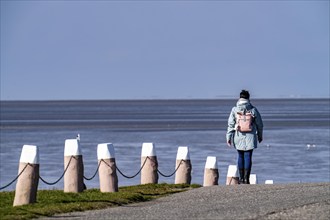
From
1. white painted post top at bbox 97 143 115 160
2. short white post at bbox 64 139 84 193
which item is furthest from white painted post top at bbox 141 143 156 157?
short white post at bbox 64 139 84 193

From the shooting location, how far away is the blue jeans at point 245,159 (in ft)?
71.9

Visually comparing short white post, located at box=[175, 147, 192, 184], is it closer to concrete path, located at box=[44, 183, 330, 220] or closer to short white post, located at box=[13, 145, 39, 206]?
concrete path, located at box=[44, 183, 330, 220]

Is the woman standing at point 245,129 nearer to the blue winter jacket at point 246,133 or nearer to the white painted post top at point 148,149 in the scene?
the blue winter jacket at point 246,133

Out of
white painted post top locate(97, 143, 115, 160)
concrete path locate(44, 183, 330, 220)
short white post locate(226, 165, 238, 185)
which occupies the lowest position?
concrete path locate(44, 183, 330, 220)

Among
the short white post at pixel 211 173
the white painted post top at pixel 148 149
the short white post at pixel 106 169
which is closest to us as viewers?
the short white post at pixel 106 169

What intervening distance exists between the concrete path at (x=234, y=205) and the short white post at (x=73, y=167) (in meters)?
1.50

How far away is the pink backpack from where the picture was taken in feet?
71.5

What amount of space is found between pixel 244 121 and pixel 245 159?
0.71m

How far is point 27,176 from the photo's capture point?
16781 millimetres

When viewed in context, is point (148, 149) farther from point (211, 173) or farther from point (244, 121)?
point (211, 173)

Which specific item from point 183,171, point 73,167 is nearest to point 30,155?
point 73,167

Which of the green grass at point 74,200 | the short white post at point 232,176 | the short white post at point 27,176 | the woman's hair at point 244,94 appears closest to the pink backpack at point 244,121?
the woman's hair at point 244,94

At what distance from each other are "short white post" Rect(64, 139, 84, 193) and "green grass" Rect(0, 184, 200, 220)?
0.18 m

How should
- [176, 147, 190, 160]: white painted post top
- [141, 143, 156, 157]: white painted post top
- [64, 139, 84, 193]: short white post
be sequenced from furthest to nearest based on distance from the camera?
1. [176, 147, 190, 160]: white painted post top
2. [141, 143, 156, 157]: white painted post top
3. [64, 139, 84, 193]: short white post
